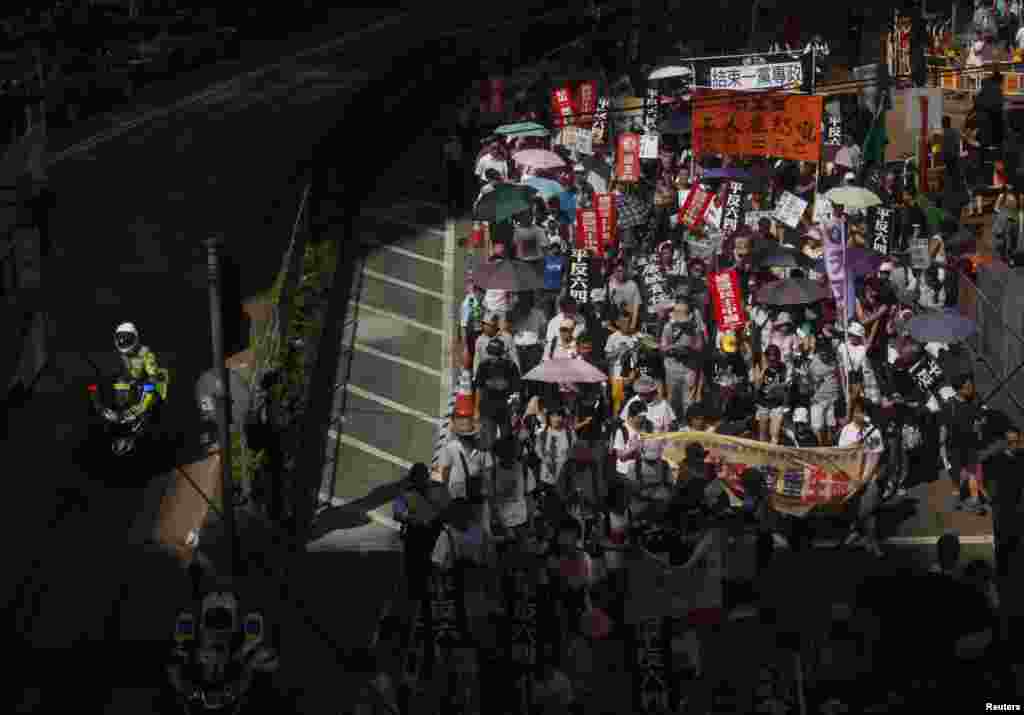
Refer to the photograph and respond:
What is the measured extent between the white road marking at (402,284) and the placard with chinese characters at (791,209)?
5.86 meters

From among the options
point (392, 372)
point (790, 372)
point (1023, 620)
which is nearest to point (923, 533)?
point (790, 372)

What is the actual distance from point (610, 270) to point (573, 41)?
63.6 ft

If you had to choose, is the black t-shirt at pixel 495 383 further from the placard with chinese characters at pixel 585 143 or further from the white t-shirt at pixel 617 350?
the placard with chinese characters at pixel 585 143

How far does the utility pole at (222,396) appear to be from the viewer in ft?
54.2

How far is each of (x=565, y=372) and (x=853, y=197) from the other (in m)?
7.29

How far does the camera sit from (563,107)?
30969mm

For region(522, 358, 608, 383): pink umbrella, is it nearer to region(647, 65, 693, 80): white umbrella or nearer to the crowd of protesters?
the crowd of protesters

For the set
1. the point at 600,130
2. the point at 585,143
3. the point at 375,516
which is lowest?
the point at 375,516

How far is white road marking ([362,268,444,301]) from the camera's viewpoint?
Answer: 93.4 ft

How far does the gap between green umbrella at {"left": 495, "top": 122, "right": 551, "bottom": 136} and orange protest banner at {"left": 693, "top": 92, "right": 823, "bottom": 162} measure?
4.46 m

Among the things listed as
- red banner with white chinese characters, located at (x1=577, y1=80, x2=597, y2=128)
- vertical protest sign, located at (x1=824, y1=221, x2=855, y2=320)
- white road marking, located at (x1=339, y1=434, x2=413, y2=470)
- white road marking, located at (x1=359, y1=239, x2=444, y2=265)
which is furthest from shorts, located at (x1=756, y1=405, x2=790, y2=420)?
red banner with white chinese characters, located at (x1=577, y1=80, x2=597, y2=128)

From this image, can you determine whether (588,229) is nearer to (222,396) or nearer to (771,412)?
(771,412)

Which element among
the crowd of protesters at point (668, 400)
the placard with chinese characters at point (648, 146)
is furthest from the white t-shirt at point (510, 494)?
the placard with chinese characters at point (648, 146)

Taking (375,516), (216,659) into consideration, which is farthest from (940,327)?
(216,659)
